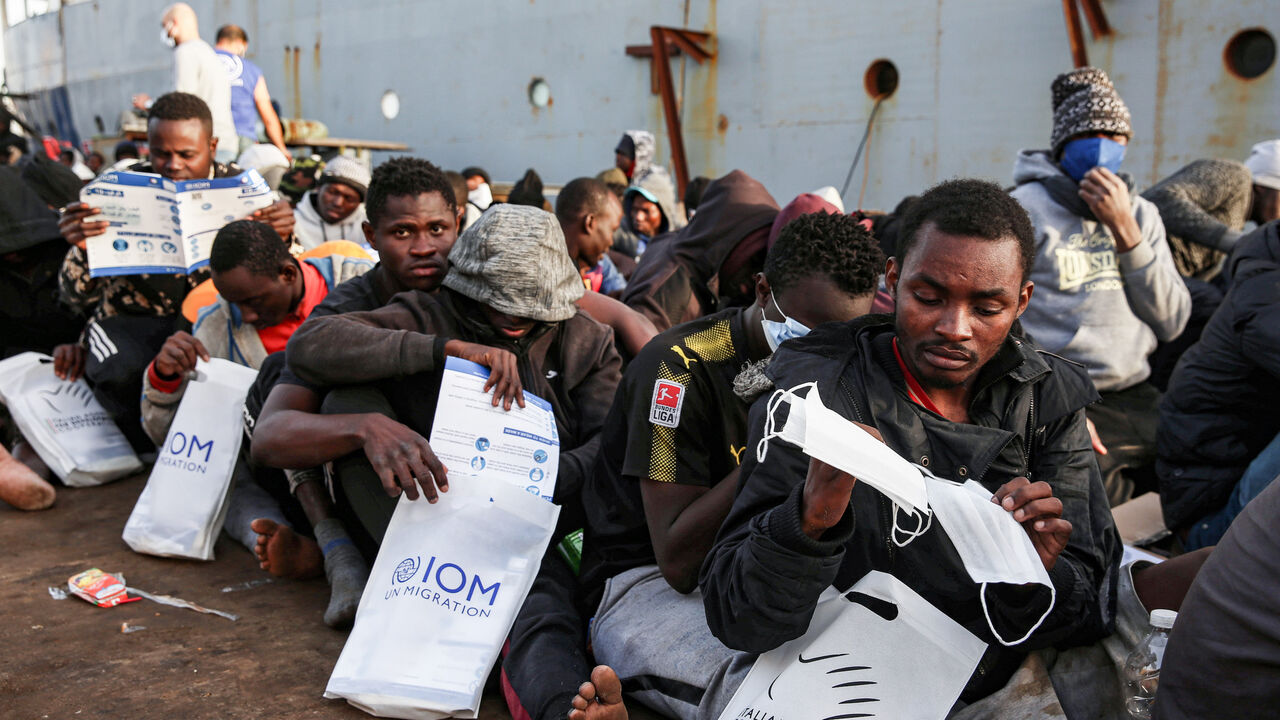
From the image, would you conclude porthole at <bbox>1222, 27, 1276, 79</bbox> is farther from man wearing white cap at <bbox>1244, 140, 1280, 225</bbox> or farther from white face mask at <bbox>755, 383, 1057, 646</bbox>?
white face mask at <bbox>755, 383, 1057, 646</bbox>

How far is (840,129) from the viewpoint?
872cm

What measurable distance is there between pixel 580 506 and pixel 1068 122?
2546 millimetres

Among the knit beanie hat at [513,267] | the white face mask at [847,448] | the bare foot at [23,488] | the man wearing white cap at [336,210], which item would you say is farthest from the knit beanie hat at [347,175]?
the white face mask at [847,448]

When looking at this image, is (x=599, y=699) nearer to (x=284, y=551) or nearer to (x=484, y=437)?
(x=484, y=437)

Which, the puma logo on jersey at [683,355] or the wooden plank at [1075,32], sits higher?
the wooden plank at [1075,32]

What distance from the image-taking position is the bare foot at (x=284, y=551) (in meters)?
3.15

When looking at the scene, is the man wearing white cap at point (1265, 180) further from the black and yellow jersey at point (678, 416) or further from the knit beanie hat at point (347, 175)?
the knit beanie hat at point (347, 175)

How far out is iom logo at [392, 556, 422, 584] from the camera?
2.44m

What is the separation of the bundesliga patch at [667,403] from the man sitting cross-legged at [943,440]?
408 millimetres

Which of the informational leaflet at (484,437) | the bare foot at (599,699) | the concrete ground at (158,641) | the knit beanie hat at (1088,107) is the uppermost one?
the knit beanie hat at (1088,107)

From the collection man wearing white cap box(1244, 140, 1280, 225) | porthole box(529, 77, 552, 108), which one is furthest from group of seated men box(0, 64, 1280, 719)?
porthole box(529, 77, 552, 108)

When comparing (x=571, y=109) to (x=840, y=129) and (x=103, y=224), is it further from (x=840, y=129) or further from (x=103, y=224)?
(x=103, y=224)

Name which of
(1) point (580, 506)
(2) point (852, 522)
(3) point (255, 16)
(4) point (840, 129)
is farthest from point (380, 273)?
(3) point (255, 16)

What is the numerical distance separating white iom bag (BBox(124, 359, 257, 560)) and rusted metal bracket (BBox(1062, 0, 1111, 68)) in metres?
6.21
